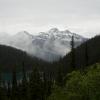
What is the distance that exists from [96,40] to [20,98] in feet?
319

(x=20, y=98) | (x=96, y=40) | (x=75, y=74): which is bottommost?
(x=20, y=98)

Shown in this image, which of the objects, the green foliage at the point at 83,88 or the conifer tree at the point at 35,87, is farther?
the conifer tree at the point at 35,87

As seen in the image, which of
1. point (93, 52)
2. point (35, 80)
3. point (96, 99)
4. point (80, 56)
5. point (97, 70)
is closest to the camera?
point (96, 99)

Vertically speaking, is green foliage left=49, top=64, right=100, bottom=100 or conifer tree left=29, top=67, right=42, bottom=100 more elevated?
green foliage left=49, top=64, right=100, bottom=100

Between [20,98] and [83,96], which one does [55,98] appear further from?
[20,98]

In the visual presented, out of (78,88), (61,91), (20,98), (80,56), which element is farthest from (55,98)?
(80,56)

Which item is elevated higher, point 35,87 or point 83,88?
point 83,88

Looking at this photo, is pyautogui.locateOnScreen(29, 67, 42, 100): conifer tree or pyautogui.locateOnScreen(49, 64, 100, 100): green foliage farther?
pyautogui.locateOnScreen(29, 67, 42, 100): conifer tree

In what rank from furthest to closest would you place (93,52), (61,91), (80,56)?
(80,56) < (93,52) < (61,91)

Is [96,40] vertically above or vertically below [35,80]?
above

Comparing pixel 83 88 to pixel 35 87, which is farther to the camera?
pixel 35 87

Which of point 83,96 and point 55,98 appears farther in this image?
point 55,98

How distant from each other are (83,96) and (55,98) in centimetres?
334

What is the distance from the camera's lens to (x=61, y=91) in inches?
1071
